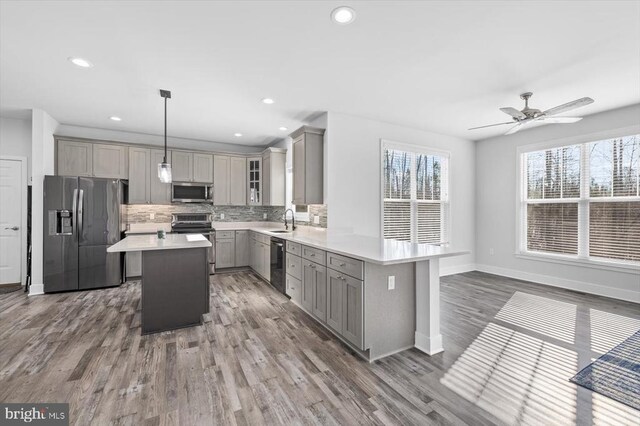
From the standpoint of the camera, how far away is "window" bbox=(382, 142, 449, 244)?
493 centimetres

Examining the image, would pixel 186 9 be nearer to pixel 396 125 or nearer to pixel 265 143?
pixel 396 125

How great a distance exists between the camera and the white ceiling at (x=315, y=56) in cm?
212

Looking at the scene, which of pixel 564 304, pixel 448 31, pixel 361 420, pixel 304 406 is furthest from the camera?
pixel 564 304

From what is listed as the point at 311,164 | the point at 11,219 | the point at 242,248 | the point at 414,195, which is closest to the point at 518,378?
the point at 311,164

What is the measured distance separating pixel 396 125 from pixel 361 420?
14.4ft

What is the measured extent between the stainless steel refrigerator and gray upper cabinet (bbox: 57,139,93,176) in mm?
542

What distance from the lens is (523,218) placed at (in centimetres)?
525

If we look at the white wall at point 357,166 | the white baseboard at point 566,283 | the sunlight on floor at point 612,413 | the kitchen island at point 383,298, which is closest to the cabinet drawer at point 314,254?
the kitchen island at point 383,298

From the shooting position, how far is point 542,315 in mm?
3447

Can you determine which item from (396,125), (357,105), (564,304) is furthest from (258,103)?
(564,304)

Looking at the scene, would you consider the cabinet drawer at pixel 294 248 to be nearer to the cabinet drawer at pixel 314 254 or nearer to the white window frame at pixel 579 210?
the cabinet drawer at pixel 314 254

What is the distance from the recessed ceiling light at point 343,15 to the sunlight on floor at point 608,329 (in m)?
3.59

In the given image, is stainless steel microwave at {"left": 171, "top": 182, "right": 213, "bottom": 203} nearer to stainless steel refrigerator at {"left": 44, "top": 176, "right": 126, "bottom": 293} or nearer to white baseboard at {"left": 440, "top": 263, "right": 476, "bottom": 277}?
stainless steel refrigerator at {"left": 44, "top": 176, "right": 126, "bottom": 293}

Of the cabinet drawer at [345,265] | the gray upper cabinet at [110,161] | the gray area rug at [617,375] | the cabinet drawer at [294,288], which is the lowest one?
the gray area rug at [617,375]
